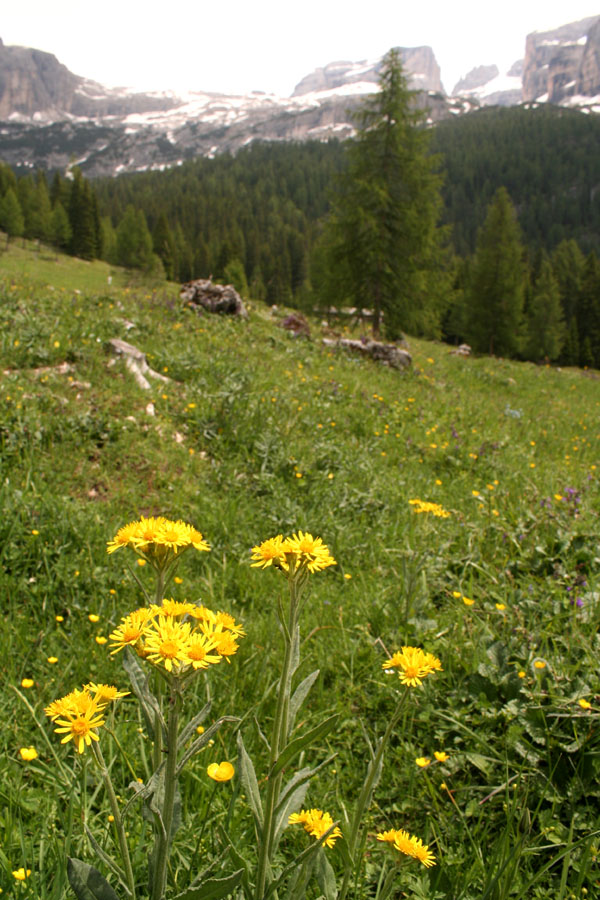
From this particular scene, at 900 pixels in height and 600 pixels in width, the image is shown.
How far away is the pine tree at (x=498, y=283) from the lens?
113 ft

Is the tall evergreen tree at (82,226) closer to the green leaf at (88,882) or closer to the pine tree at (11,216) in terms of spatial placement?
the pine tree at (11,216)

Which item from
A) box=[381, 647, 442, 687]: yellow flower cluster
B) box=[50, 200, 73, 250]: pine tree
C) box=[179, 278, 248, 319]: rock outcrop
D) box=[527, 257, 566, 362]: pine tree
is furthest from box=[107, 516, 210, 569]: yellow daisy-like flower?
box=[50, 200, 73, 250]: pine tree

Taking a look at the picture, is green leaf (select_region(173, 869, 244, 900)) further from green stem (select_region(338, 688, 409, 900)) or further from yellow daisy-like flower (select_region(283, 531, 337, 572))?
yellow daisy-like flower (select_region(283, 531, 337, 572))

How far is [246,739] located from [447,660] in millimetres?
1167

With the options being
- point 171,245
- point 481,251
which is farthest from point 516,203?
point 481,251

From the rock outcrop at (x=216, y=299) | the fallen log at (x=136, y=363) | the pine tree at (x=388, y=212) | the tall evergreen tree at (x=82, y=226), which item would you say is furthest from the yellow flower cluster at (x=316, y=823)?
the tall evergreen tree at (x=82, y=226)

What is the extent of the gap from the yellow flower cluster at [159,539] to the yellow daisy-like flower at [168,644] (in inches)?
7.1

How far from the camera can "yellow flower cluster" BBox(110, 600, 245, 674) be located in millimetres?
973

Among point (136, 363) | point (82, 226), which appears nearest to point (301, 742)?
point (136, 363)

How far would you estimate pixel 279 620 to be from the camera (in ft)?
3.65

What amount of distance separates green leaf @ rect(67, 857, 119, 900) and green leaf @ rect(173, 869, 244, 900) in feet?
0.61

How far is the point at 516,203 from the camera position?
128875 mm

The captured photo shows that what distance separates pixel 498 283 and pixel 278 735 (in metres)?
38.5

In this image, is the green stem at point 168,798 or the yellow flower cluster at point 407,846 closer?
the green stem at point 168,798
